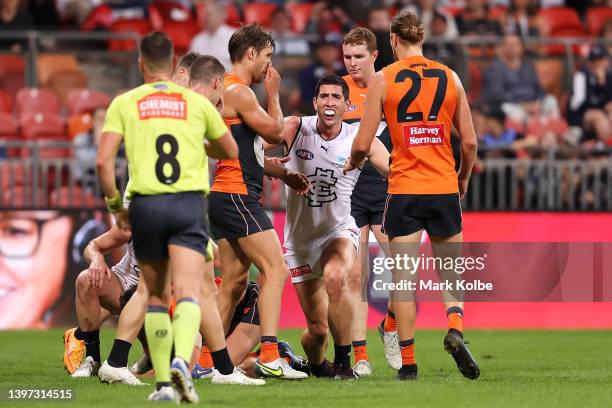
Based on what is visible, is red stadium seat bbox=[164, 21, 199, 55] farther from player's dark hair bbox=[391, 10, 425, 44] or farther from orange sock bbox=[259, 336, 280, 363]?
orange sock bbox=[259, 336, 280, 363]

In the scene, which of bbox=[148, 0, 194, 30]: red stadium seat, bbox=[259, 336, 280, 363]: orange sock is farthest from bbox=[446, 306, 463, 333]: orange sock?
bbox=[148, 0, 194, 30]: red stadium seat

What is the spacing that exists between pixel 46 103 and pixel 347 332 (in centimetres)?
853

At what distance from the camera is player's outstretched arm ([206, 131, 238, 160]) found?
25.1ft

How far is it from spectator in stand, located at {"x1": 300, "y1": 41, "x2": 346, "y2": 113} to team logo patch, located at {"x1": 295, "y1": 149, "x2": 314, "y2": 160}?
22.4 feet

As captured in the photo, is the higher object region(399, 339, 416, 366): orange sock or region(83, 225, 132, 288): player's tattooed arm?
region(83, 225, 132, 288): player's tattooed arm

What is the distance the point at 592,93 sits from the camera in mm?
17594

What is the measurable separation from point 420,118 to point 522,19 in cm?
1158

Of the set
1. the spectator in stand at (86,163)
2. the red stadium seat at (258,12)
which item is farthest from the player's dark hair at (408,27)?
the red stadium seat at (258,12)

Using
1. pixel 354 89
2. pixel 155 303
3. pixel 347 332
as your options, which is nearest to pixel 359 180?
pixel 354 89

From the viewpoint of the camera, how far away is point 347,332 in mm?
9695

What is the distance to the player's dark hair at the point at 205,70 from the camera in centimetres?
827

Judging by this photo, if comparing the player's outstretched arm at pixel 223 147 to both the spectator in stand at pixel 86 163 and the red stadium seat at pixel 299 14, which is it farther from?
the red stadium seat at pixel 299 14

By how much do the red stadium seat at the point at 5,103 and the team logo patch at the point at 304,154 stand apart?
27.0 ft

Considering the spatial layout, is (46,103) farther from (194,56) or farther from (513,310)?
(194,56)
